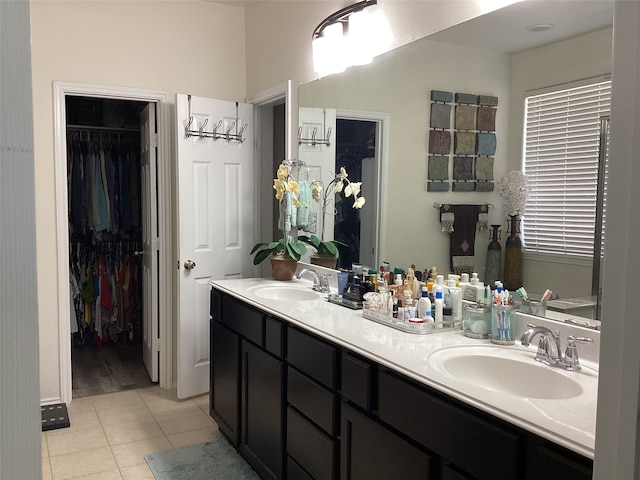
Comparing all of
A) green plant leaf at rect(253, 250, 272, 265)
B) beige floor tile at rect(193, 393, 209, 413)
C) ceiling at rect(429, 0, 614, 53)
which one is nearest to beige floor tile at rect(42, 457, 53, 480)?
beige floor tile at rect(193, 393, 209, 413)

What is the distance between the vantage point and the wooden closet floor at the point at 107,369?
4000 millimetres

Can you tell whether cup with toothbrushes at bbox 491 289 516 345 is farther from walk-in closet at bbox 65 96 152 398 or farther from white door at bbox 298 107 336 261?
walk-in closet at bbox 65 96 152 398

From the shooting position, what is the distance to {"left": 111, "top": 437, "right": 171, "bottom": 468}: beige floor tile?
114 inches

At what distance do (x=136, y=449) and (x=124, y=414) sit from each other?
54cm

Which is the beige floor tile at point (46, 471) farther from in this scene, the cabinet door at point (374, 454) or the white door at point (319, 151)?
the white door at point (319, 151)

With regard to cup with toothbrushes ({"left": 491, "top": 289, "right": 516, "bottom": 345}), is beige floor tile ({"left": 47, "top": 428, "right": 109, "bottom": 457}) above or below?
below

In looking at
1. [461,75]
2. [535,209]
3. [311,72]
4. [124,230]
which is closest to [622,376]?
[535,209]

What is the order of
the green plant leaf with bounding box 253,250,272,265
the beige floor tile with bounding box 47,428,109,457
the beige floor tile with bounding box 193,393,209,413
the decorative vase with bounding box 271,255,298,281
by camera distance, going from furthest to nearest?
the beige floor tile with bounding box 193,393,209,413 < the green plant leaf with bounding box 253,250,272,265 < the decorative vase with bounding box 271,255,298,281 < the beige floor tile with bounding box 47,428,109,457

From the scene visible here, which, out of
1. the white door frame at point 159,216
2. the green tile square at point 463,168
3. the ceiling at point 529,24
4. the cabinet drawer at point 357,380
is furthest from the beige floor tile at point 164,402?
the ceiling at point 529,24

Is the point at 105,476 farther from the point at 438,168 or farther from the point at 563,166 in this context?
the point at 563,166

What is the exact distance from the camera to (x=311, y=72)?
327 cm

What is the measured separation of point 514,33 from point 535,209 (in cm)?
63

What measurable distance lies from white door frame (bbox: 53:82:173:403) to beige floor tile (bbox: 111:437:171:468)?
841 millimetres

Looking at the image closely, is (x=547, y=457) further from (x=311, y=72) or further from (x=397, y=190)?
(x=311, y=72)
